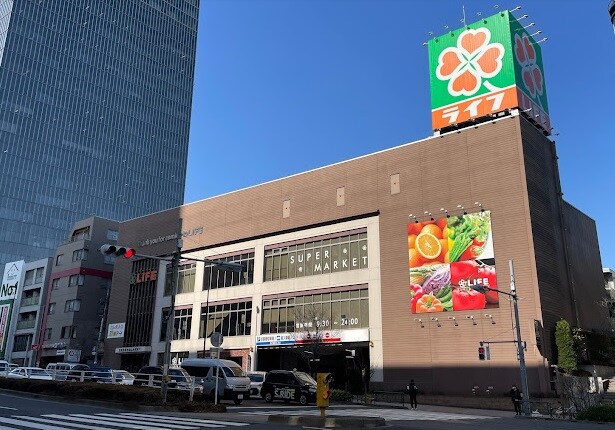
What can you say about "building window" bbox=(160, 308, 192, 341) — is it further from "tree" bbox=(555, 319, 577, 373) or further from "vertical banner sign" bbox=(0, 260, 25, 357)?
"vertical banner sign" bbox=(0, 260, 25, 357)

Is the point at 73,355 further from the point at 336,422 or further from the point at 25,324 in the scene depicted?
the point at 336,422

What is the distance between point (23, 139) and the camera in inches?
5138

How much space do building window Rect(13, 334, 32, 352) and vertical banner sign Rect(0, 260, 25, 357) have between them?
208 centimetres

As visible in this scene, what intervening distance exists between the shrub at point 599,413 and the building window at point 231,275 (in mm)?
34260

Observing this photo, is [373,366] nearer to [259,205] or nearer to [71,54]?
[259,205]

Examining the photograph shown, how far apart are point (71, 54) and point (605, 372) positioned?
145607 millimetres

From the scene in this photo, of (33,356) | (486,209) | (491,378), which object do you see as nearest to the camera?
(491,378)

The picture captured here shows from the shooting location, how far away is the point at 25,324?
273 feet

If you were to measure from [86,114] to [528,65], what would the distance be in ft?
412

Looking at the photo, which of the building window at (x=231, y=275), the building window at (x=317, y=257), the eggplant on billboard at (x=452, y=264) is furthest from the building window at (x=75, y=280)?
the eggplant on billboard at (x=452, y=264)

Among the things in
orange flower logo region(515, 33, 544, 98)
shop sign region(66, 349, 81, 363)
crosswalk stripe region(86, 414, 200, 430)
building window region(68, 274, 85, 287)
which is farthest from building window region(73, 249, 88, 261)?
crosswalk stripe region(86, 414, 200, 430)

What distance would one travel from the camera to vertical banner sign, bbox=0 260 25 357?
8587 centimetres

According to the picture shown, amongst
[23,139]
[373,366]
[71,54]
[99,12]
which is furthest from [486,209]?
[99,12]

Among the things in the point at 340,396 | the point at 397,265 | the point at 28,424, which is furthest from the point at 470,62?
the point at 28,424
